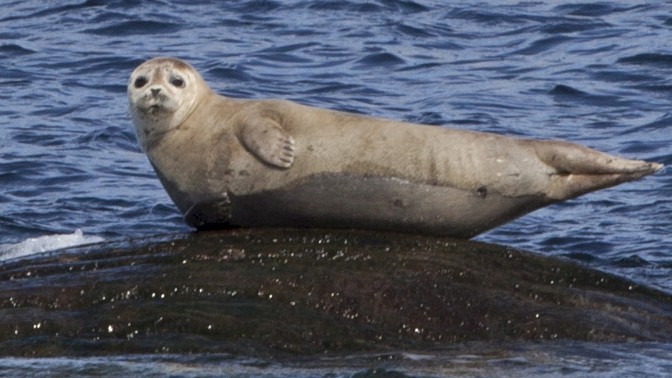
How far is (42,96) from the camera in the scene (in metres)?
16.6

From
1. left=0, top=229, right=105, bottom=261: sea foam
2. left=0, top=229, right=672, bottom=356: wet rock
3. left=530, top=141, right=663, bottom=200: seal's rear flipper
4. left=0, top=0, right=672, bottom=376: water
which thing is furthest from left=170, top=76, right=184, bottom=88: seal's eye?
left=0, top=0, right=672, bottom=376: water

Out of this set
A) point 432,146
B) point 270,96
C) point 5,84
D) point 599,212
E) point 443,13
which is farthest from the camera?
point 443,13

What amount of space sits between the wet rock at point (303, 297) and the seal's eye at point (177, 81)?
2.85 feet

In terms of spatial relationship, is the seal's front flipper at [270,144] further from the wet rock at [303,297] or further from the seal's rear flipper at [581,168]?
the seal's rear flipper at [581,168]

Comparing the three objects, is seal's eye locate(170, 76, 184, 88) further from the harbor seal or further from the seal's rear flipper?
the seal's rear flipper

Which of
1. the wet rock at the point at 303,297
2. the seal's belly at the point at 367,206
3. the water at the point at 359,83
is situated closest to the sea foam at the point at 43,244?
the water at the point at 359,83

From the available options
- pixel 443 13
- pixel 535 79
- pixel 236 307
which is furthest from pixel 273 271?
pixel 443 13

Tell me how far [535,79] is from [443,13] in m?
3.75

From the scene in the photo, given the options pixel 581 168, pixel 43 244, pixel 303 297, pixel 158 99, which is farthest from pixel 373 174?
pixel 43 244

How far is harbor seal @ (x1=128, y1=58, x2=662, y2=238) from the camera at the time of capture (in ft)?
25.7

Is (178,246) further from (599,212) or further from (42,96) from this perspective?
(42,96)

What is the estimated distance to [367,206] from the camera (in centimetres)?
784

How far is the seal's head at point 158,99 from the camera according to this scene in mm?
8188

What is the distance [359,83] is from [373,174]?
29.6 ft
